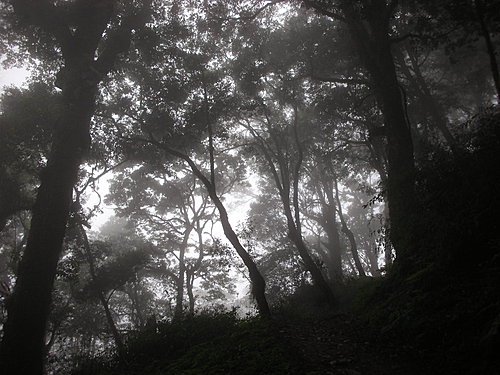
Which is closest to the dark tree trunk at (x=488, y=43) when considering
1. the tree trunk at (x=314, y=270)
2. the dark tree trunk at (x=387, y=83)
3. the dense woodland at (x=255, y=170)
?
the dense woodland at (x=255, y=170)

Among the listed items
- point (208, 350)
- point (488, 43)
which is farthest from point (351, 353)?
point (488, 43)

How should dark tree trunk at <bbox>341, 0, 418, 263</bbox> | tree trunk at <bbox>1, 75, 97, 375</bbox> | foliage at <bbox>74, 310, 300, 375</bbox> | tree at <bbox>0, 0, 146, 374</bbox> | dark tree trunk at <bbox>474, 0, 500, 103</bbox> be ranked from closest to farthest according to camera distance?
1. foliage at <bbox>74, 310, 300, 375</bbox>
2. dark tree trunk at <bbox>474, 0, 500, 103</bbox>
3. tree trunk at <bbox>1, 75, 97, 375</bbox>
4. tree at <bbox>0, 0, 146, 374</bbox>
5. dark tree trunk at <bbox>341, 0, 418, 263</bbox>

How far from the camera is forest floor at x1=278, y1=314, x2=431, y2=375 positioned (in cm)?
388

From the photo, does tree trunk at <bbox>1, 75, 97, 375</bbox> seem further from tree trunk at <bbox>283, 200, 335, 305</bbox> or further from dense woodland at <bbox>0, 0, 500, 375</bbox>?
tree trunk at <bbox>283, 200, 335, 305</bbox>

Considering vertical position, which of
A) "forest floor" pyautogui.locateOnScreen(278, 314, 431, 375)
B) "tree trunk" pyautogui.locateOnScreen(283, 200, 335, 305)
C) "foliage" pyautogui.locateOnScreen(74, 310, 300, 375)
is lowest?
"forest floor" pyautogui.locateOnScreen(278, 314, 431, 375)

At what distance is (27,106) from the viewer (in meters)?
13.4

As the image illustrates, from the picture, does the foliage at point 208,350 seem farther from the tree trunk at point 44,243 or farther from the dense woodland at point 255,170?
the tree trunk at point 44,243

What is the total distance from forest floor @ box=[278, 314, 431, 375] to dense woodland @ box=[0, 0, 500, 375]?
0.04 m

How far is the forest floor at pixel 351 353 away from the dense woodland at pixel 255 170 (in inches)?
1.4

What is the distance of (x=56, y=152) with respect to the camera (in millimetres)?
9328

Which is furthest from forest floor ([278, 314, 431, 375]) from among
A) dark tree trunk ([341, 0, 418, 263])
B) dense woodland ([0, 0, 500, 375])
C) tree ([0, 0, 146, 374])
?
tree ([0, 0, 146, 374])

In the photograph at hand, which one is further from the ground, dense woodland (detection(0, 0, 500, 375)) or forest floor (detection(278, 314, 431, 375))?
dense woodland (detection(0, 0, 500, 375))

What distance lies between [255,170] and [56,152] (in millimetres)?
16163

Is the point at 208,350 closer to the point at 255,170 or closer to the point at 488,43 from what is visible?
the point at 488,43
